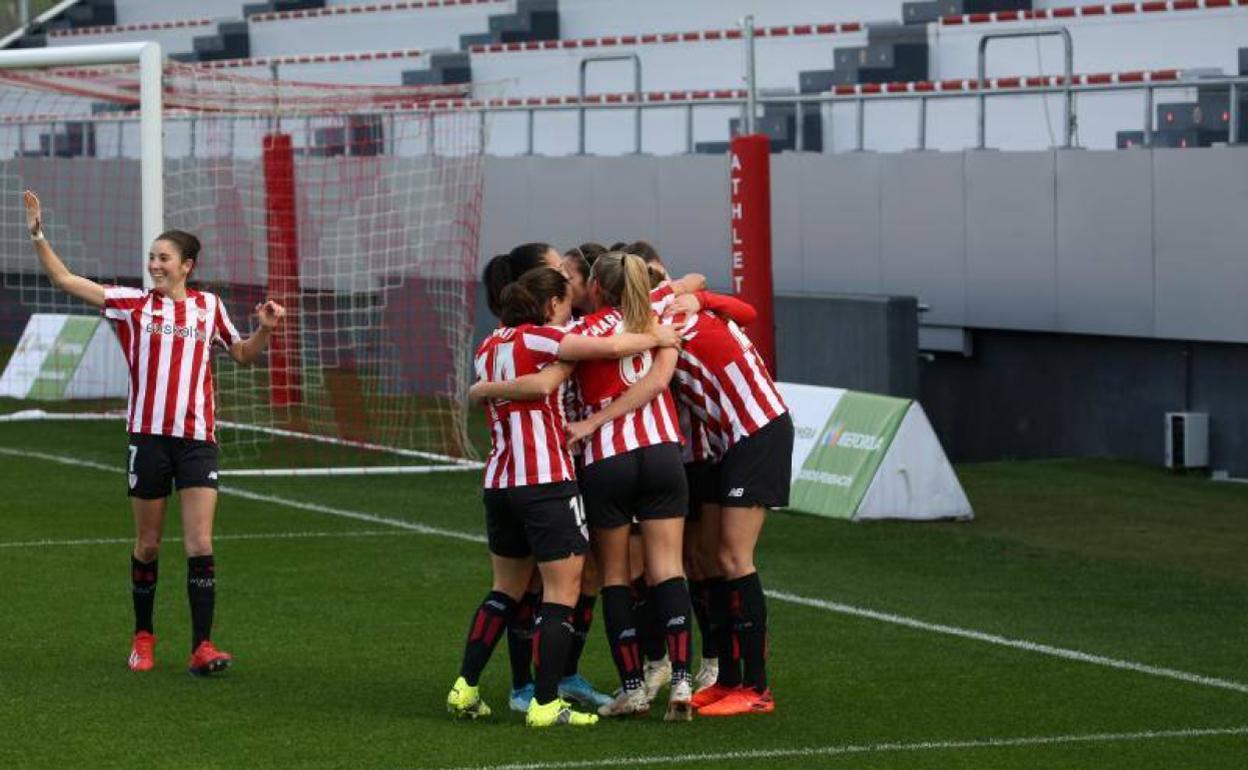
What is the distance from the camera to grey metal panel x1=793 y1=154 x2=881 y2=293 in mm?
19484

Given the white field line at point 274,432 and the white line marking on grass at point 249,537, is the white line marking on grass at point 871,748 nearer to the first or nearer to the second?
the white line marking on grass at point 249,537

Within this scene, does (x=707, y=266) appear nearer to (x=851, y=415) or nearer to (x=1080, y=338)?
(x=1080, y=338)

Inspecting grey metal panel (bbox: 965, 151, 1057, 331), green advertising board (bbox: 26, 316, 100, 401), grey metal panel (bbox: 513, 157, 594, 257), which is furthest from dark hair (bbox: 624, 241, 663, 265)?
green advertising board (bbox: 26, 316, 100, 401)

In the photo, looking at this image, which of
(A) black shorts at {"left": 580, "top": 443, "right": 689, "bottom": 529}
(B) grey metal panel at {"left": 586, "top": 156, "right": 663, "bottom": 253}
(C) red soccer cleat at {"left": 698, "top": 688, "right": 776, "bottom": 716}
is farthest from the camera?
(B) grey metal panel at {"left": 586, "top": 156, "right": 663, "bottom": 253}

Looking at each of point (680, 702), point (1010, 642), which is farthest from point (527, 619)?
point (1010, 642)

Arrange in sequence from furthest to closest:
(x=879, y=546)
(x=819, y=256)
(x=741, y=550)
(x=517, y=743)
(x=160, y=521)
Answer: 1. (x=819, y=256)
2. (x=879, y=546)
3. (x=160, y=521)
4. (x=741, y=550)
5. (x=517, y=743)

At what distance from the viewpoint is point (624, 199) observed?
22.1 m

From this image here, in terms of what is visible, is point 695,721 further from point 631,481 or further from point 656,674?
point 631,481

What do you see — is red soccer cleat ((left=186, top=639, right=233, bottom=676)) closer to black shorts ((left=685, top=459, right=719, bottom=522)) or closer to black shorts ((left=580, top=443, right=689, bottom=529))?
black shorts ((left=580, top=443, right=689, bottom=529))

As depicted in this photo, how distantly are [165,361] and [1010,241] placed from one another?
988 cm

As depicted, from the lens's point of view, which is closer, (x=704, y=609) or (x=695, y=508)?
(x=695, y=508)

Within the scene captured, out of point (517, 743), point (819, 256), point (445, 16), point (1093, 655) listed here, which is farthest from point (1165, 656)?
point (445, 16)

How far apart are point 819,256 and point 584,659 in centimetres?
1044

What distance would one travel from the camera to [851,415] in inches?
587
